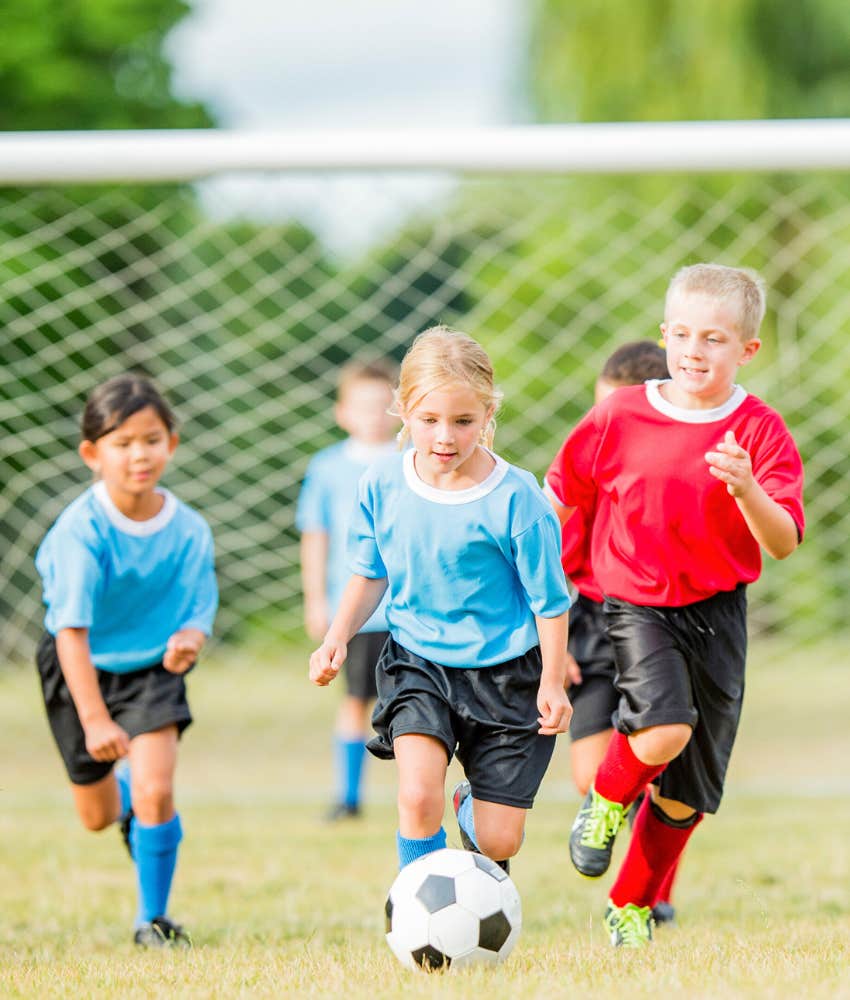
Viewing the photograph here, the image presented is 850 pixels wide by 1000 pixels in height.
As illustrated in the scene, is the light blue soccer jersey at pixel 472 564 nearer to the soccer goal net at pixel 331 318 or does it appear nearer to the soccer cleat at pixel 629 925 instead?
the soccer cleat at pixel 629 925

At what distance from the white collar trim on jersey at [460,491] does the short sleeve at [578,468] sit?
0.32m

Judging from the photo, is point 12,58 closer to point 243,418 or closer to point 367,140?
point 243,418

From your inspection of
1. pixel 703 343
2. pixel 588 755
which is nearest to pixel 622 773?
pixel 588 755

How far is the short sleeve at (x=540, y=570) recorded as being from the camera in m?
3.25

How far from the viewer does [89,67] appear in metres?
19.4

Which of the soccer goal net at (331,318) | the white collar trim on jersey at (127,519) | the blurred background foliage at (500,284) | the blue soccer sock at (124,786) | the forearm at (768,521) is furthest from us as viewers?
the blurred background foliage at (500,284)

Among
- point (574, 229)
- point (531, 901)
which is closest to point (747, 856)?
point (531, 901)

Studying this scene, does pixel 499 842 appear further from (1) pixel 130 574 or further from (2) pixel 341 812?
(2) pixel 341 812

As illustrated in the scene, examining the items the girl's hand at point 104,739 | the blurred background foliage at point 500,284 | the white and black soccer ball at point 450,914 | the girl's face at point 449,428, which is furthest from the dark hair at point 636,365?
the blurred background foliage at point 500,284

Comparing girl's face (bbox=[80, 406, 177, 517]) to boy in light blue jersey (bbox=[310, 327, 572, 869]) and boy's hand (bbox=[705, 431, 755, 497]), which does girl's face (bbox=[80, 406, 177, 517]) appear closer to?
boy in light blue jersey (bbox=[310, 327, 572, 869])

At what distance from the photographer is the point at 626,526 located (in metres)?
3.51

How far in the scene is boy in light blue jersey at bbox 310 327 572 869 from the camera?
3203 millimetres

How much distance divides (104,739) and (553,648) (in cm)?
126

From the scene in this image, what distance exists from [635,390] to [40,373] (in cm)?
634
